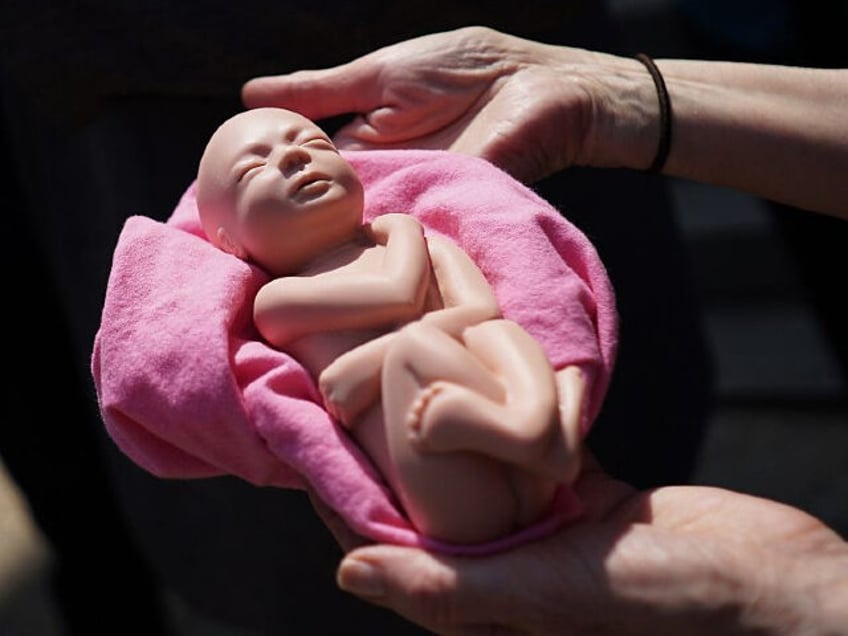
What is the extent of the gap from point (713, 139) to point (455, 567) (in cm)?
78

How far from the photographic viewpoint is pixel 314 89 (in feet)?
5.35

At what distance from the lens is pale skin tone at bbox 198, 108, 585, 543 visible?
112 cm

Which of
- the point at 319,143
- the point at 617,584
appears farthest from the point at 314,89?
the point at 617,584

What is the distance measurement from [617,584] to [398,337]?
1.09ft

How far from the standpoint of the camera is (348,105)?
1.65 meters

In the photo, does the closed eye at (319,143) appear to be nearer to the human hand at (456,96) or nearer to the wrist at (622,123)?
the human hand at (456,96)

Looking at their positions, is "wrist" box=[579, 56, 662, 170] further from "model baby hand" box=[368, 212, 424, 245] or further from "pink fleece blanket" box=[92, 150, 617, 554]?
"model baby hand" box=[368, 212, 424, 245]

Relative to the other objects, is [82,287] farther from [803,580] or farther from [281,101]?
[803,580]

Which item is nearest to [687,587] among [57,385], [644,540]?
[644,540]

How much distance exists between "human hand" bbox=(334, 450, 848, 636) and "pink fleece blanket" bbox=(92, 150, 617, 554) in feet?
0.10

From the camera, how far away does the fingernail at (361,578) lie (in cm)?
117

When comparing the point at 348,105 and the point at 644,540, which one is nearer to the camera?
the point at 644,540

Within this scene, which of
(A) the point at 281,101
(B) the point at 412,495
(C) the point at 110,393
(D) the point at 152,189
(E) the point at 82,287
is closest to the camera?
(B) the point at 412,495


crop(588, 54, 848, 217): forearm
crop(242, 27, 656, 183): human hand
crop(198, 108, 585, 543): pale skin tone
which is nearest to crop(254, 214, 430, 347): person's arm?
crop(198, 108, 585, 543): pale skin tone
